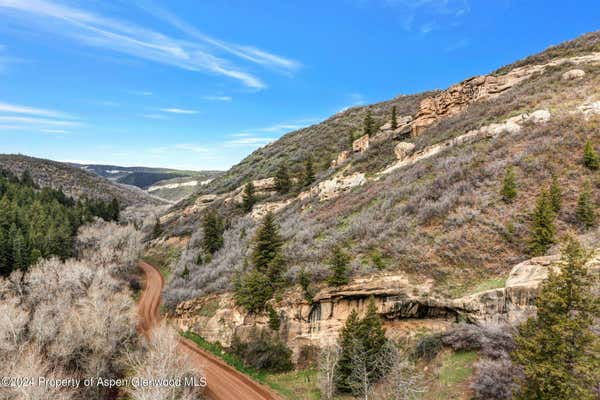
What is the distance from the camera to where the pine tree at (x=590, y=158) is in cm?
2259

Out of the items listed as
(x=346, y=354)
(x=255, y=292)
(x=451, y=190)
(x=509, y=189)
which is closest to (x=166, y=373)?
(x=255, y=292)

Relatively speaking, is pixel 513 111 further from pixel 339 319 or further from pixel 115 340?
pixel 115 340

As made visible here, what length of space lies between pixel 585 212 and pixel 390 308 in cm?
1436

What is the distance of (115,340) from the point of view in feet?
80.9

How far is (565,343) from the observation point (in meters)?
9.05

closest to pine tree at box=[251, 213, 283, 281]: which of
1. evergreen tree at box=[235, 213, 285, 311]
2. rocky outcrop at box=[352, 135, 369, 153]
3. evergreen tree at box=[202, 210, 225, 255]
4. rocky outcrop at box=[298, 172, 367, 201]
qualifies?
evergreen tree at box=[235, 213, 285, 311]

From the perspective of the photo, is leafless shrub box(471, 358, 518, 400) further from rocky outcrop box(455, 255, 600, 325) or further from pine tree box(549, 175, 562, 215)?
→ pine tree box(549, 175, 562, 215)

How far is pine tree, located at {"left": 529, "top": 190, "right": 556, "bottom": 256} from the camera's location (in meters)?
18.1

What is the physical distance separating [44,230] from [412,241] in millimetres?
68524

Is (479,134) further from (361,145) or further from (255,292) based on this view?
(255,292)

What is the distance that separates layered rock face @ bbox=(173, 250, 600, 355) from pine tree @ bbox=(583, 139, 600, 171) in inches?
553

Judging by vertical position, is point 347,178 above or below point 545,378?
above

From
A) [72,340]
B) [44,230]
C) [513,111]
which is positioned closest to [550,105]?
[513,111]

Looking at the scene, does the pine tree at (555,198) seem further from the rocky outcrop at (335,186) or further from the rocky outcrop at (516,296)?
the rocky outcrop at (335,186)
